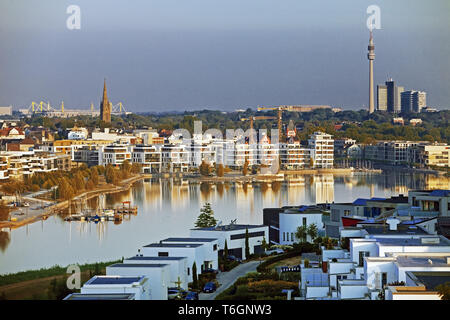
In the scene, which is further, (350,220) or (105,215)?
(105,215)

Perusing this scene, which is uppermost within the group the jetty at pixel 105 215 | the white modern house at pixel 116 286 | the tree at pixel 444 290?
the tree at pixel 444 290

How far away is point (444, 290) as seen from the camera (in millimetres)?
1729

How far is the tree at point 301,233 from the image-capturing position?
4.63m

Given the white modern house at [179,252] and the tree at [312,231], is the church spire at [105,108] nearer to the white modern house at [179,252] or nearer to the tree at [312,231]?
the tree at [312,231]

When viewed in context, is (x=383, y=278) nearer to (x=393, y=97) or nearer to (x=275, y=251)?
(x=275, y=251)

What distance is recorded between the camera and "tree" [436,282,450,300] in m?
1.68

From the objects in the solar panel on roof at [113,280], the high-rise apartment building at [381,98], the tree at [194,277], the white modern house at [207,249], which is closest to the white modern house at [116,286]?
the solar panel on roof at [113,280]

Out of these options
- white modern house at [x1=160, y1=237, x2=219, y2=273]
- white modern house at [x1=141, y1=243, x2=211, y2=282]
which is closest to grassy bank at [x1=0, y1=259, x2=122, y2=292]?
white modern house at [x1=160, y1=237, x2=219, y2=273]

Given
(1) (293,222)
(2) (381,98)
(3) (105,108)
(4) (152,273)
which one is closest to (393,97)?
(2) (381,98)

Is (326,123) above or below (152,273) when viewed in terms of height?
above

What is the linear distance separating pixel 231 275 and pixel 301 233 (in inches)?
43.0

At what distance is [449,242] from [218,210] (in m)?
5.48

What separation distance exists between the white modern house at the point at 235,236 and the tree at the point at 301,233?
7.4 inches

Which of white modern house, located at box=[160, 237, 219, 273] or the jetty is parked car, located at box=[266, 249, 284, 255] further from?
the jetty
